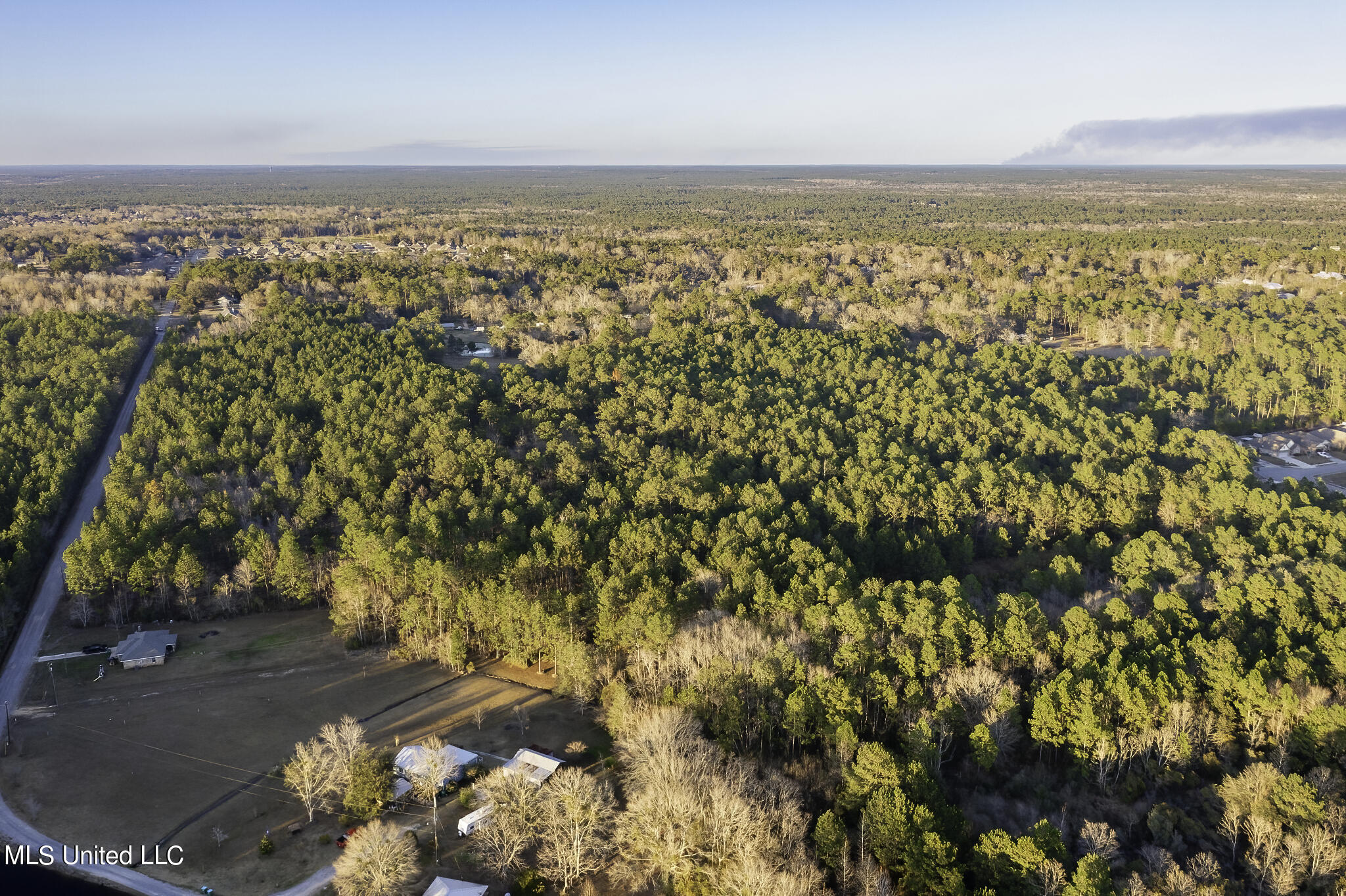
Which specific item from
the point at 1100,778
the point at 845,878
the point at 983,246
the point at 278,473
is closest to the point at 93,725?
the point at 278,473

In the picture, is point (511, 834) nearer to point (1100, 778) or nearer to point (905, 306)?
point (1100, 778)

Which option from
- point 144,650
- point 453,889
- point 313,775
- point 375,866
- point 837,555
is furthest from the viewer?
point 144,650

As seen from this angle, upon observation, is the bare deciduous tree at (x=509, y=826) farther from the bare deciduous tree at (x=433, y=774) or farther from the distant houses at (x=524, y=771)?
the bare deciduous tree at (x=433, y=774)

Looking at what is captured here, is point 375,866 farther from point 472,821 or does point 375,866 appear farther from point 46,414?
point 46,414

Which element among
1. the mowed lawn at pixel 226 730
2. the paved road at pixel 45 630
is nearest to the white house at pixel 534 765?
the mowed lawn at pixel 226 730

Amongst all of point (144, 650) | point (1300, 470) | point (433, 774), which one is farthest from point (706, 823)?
point (1300, 470)

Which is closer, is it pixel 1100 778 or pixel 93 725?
pixel 1100 778
